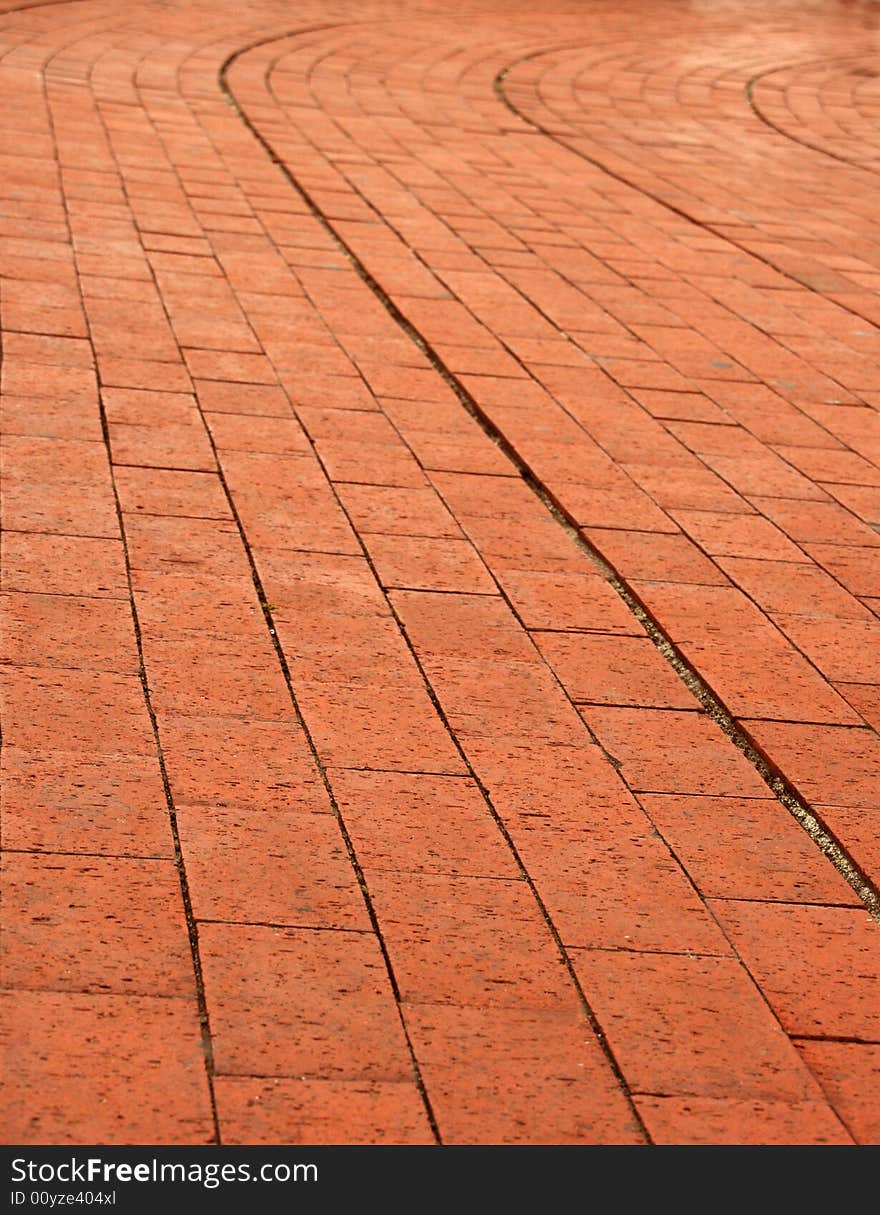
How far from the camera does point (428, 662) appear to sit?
350 cm

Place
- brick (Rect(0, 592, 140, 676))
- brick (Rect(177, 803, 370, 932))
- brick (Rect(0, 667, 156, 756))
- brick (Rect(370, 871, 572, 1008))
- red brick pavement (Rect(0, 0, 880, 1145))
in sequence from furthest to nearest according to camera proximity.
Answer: brick (Rect(0, 592, 140, 676)), brick (Rect(0, 667, 156, 756)), brick (Rect(177, 803, 370, 932)), brick (Rect(370, 871, 572, 1008)), red brick pavement (Rect(0, 0, 880, 1145))

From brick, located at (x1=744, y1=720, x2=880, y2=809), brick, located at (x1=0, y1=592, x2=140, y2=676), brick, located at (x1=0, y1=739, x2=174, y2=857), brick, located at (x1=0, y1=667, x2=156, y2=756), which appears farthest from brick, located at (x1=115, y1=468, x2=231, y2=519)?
brick, located at (x1=744, y1=720, x2=880, y2=809)

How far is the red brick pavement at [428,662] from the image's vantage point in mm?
2422

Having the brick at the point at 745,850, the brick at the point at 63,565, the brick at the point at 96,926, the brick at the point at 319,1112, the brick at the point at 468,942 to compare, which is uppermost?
the brick at the point at 63,565

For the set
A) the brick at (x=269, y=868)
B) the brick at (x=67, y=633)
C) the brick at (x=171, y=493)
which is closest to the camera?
the brick at (x=269, y=868)

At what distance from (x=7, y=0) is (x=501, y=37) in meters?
3.47

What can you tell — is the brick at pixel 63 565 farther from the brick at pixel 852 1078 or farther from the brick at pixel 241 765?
the brick at pixel 852 1078

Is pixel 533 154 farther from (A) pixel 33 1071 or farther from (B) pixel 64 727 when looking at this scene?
(A) pixel 33 1071

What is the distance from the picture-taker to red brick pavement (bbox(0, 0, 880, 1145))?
7.95 feet

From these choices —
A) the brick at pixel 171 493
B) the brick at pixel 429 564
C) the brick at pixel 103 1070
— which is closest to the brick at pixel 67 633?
the brick at pixel 171 493

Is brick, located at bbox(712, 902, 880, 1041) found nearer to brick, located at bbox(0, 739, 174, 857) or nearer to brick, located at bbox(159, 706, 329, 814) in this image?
brick, located at bbox(159, 706, 329, 814)

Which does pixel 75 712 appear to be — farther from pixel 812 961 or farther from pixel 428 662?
pixel 812 961

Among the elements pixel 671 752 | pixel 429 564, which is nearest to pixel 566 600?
pixel 429 564

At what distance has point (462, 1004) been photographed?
2516mm
